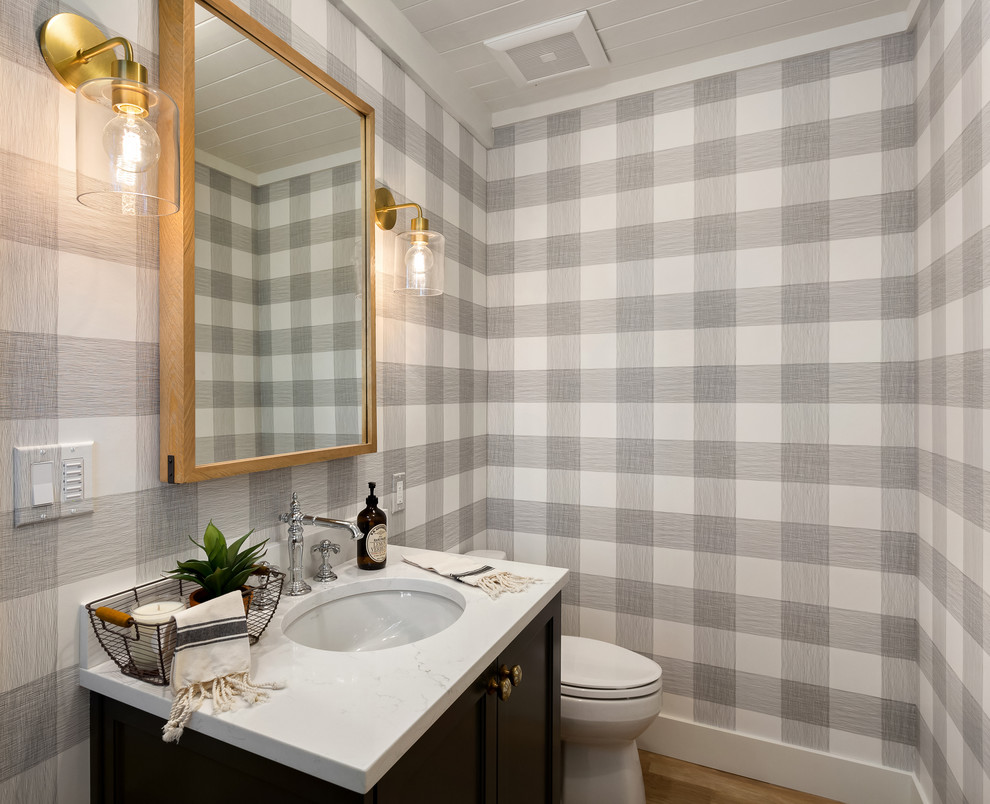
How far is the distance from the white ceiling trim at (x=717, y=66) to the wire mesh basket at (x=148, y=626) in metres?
2.01

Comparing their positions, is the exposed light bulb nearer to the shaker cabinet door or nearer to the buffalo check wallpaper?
the buffalo check wallpaper

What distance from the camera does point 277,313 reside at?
1.31m

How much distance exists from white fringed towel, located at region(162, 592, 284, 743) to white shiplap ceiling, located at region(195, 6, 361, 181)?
0.88 metres

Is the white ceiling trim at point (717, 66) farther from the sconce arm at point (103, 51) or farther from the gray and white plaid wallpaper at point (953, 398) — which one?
the sconce arm at point (103, 51)

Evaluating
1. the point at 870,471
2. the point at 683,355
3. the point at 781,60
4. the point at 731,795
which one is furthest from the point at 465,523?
the point at 781,60

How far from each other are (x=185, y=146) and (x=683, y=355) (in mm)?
1631

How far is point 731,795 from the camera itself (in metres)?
1.87

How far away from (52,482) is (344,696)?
23.0 inches

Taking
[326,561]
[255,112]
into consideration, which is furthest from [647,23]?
[326,561]

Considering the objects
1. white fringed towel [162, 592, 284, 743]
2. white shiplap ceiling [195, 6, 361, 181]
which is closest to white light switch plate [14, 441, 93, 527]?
white fringed towel [162, 592, 284, 743]

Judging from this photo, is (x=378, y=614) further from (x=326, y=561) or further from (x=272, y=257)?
(x=272, y=257)

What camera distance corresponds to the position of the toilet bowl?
1646 mm

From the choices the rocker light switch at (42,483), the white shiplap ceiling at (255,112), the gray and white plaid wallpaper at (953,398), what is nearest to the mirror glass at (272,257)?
the white shiplap ceiling at (255,112)

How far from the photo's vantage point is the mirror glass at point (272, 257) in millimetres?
1146
